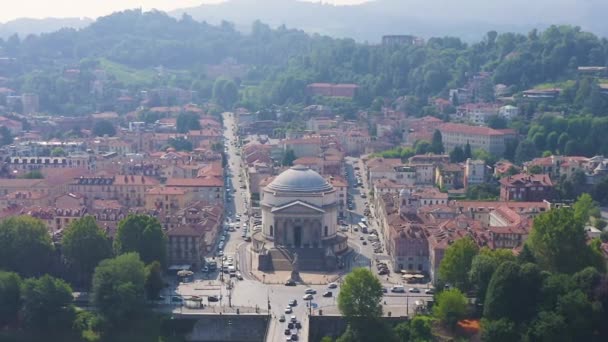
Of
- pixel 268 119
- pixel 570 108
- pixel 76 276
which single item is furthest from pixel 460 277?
pixel 268 119

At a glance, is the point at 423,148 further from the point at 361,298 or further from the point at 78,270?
the point at 361,298

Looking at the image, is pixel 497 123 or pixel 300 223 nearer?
pixel 300 223

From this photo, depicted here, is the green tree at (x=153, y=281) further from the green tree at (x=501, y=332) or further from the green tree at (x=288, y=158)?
the green tree at (x=288, y=158)

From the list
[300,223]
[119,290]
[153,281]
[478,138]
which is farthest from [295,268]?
[478,138]

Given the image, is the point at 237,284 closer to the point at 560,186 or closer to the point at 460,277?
the point at 460,277

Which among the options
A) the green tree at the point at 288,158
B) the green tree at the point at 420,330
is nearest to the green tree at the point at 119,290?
the green tree at the point at 420,330

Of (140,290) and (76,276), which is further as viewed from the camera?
(76,276)
